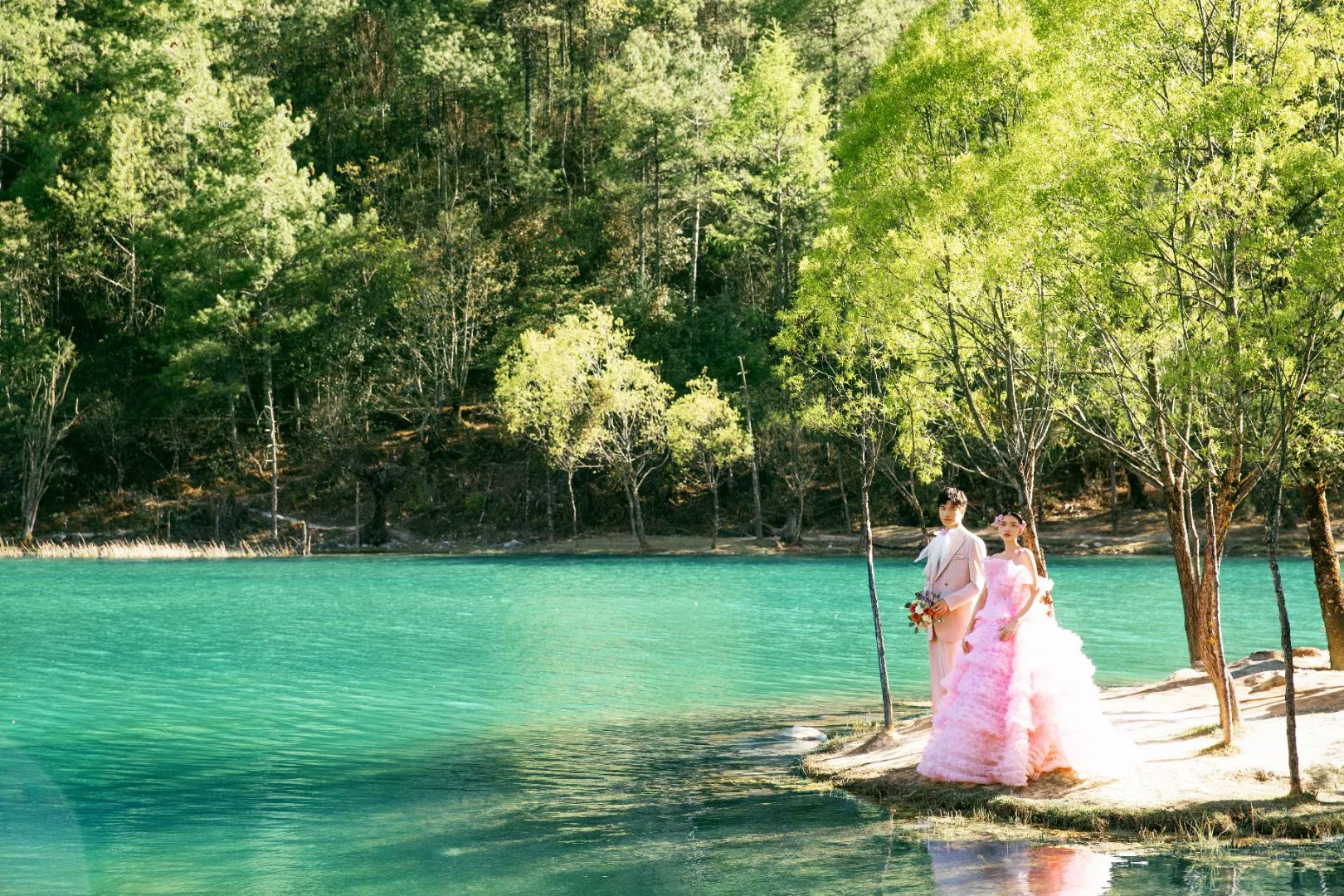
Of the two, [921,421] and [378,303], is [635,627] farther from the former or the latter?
[378,303]

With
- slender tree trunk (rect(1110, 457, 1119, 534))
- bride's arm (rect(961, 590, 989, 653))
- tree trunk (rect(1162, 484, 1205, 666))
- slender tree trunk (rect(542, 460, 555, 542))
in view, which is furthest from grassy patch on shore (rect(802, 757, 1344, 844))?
slender tree trunk (rect(542, 460, 555, 542))

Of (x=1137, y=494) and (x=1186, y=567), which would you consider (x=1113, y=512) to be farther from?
(x=1186, y=567)

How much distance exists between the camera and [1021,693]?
34.4 feet

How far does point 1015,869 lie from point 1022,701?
5.71 feet

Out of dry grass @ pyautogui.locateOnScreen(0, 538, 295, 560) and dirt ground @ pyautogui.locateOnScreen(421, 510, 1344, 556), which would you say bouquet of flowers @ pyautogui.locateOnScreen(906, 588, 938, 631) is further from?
dry grass @ pyautogui.locateOnScreen(0, 538, 295, 560)

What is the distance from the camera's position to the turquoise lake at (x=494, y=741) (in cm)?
994

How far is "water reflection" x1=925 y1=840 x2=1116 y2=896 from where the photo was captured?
28.5 ft

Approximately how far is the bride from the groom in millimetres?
590

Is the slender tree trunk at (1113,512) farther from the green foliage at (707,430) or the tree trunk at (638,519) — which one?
the tree trunk at (638,519)

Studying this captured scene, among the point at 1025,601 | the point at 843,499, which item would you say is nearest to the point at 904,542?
the point at 843,499

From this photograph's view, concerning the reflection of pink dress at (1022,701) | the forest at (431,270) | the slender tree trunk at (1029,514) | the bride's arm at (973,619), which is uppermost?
the forest at (431,270)

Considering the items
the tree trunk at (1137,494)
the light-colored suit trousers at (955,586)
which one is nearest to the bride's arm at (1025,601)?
the light-colored suit trousers at (955,586)

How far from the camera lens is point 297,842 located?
1138 centimetres

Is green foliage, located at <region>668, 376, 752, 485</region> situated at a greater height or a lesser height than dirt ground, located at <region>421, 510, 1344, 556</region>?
greater
